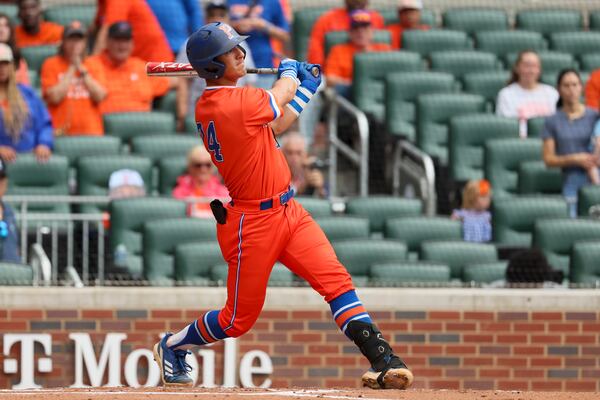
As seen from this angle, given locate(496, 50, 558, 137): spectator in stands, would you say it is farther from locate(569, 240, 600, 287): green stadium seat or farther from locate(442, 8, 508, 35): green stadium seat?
locate(569, 240, 600, 287): green stadium seat

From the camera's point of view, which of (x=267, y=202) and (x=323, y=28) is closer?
(x=267, y=202)

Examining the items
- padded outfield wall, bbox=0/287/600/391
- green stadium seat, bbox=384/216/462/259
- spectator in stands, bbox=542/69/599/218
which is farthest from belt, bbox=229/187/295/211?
spectator in stands, bbox=542/69/599/218

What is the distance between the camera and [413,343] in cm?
870

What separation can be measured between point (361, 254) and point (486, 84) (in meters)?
3.47

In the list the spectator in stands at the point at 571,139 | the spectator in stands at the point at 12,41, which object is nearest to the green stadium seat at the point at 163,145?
the spectator in stands at the point at 12,41

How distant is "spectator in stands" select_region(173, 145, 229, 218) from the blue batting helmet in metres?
3.51

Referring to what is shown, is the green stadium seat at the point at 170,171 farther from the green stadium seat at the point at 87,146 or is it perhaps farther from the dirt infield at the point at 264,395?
the dirt infield at the point at 264,395

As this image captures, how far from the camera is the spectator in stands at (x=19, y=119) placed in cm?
1010

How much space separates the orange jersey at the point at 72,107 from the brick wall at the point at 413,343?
2584 millimetres

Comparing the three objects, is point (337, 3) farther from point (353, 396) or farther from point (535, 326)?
point (353, 396)

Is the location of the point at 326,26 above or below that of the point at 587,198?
above

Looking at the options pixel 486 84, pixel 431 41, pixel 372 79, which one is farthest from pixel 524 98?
pixel 431 41

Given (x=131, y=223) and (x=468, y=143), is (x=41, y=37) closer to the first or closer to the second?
(x=131, y=223)

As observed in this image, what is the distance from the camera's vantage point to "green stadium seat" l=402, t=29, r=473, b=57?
12.6 meters
